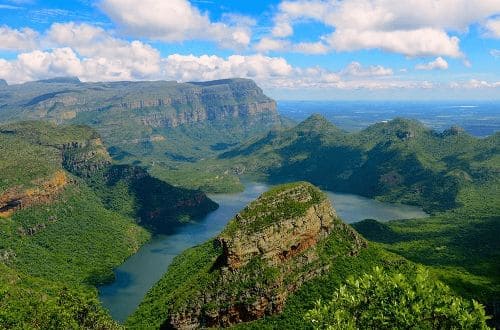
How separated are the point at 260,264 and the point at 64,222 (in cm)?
9364

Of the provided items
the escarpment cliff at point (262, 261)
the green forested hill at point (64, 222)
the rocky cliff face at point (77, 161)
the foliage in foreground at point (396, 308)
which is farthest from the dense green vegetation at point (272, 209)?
the rocky cliff face at point (77, 161)

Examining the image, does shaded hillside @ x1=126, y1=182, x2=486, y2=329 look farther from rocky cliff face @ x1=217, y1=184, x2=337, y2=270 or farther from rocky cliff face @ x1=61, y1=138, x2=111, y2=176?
rocky cliff face @ x1=61, y1=138, x2=111, y2=176

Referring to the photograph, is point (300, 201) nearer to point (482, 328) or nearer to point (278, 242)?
point (278, 242)

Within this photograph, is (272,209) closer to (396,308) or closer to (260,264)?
(260,264)

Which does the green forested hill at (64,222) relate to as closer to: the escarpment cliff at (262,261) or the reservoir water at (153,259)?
the reservoir water at (153,259)

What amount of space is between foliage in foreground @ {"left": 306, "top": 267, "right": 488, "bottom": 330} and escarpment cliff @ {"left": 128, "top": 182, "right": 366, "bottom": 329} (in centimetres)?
4024

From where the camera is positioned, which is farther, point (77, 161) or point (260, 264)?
point (77, 161)

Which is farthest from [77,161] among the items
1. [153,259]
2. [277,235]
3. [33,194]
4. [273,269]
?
[273,269]

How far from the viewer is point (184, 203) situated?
191m

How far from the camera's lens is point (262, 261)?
238 ft

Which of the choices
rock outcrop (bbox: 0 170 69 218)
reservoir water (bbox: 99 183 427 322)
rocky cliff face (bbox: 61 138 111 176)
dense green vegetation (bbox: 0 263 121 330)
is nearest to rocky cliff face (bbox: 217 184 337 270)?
dense green vegetation (bbox: 0 263 121 330)

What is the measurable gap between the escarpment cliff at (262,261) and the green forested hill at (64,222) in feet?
42.1

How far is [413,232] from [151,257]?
7844 cm

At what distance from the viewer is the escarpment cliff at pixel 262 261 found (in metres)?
70.8
